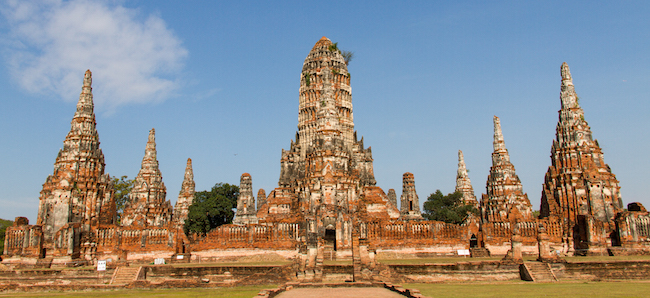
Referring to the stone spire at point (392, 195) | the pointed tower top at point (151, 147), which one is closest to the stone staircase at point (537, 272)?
the stone spire at point (392, 195)

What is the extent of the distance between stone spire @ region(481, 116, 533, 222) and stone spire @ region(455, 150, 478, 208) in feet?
50.1

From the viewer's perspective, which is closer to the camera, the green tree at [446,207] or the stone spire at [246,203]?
the stone spire at [246,203]

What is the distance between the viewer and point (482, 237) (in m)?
35.0

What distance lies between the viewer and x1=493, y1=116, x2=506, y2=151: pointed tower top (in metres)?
48.7

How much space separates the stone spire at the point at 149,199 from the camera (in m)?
42.7

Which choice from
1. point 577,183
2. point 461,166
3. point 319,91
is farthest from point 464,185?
point 577,183

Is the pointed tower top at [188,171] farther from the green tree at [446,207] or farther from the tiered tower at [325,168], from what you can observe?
the green tree at [446,207]

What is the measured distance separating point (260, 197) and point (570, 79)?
90.2ft

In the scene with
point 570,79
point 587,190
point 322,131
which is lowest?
point 587,190

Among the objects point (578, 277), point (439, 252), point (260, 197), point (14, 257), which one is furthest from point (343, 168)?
point (14, 257)

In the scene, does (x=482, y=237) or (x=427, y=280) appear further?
(x=482, y=237)

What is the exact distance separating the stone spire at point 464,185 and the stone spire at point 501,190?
1529 cm

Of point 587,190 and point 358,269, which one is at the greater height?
point 587,190

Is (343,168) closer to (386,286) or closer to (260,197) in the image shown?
(260,197)
